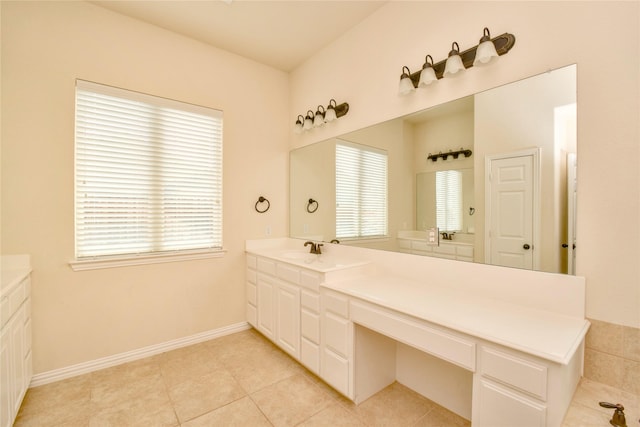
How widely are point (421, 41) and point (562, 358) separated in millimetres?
2038

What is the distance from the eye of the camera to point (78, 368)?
2225 millimetres

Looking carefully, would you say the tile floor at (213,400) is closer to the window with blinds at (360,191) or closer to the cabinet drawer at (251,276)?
the cabinet drawer at (251,276)

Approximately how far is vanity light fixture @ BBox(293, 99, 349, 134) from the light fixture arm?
0.76m

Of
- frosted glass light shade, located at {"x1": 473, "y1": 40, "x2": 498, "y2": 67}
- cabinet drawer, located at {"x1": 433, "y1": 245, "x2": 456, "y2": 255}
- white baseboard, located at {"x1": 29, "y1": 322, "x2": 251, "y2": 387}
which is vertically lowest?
white baseboard, located at {"x1": 29, "y1": 322, "x2": 251, "y2": 387}

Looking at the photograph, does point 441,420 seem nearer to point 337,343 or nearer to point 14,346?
point 337,343

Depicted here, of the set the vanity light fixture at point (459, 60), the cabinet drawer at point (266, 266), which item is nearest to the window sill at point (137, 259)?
the cabinet drawer at point (266, 266)

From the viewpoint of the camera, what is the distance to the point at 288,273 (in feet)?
7.80

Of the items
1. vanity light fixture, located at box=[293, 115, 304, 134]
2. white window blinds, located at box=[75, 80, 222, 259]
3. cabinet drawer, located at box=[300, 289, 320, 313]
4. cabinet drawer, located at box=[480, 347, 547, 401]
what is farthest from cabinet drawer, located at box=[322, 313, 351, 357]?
vanity light fixture, located at box=[293, 115, 304, 134]

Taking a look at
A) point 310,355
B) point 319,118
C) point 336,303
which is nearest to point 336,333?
point 336,303

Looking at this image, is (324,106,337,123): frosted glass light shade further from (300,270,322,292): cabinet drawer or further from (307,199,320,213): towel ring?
(300,270,322,292): cabinet drawer

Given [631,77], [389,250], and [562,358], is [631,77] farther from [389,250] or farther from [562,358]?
[389,250]

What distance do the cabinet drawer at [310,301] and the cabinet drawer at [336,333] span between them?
0.37 feet

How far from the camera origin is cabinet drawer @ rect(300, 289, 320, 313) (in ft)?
6.78

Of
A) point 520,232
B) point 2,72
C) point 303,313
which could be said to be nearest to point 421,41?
point 520,232
